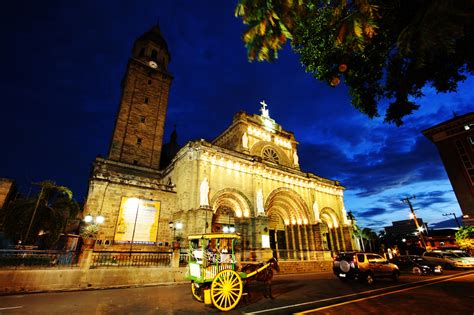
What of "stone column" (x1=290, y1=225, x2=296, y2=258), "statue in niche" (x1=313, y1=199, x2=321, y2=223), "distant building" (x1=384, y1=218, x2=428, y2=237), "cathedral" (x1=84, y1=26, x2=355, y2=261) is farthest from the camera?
"distant building" (x1=384, y1=218, x2=428, y2=237)

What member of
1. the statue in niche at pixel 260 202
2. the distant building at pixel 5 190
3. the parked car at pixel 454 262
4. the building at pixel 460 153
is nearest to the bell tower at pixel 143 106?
the distant building at pixel 5 190

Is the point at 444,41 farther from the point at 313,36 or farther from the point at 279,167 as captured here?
the point at 279,167

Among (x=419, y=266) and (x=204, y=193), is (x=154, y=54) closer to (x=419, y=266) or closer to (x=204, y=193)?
(x=204, y=193)

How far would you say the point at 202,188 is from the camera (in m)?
18.4

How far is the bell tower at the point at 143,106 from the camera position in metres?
26.3

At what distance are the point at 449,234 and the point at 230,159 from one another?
5997 cm

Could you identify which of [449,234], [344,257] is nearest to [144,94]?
[344,257]

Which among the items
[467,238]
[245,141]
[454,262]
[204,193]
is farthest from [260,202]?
[467,238]

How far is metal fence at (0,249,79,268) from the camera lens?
31.6ft

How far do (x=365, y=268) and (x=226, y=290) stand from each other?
8.62 meters

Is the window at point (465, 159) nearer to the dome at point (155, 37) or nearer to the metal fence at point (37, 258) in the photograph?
the dome at point (155, 37)

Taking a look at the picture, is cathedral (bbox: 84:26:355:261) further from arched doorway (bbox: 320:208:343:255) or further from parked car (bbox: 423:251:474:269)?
parked car (bbox: 423:251:474:269)

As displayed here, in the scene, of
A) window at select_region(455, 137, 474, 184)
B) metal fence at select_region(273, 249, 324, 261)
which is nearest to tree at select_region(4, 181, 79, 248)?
metal fence at select_region(273, 249, 324, 261)

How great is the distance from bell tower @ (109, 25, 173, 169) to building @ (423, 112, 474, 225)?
1911 inches
